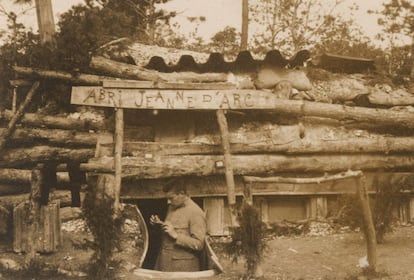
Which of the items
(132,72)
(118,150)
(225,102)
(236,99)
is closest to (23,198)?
(118,150)

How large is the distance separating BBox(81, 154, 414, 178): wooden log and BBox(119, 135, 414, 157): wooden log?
0.14 m

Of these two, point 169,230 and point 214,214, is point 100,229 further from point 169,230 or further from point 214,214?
point 214,214

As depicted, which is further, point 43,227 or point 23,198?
point 23,198

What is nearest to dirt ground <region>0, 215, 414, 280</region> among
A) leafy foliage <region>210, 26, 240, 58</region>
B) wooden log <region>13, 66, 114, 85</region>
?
wooden log <region>13, 66, 114, 85</region>

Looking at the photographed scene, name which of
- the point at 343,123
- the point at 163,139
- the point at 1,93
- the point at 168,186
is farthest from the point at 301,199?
the point at 1,93

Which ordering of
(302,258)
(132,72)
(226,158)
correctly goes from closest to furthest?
(302,258), (226,158), (132,72)

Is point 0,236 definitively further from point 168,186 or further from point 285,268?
point 285,268

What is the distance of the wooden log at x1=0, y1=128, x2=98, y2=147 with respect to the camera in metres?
10.8

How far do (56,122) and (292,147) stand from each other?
5.10 meters

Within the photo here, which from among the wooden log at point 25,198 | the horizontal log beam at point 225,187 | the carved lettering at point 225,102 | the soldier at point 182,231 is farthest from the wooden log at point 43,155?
the soldier at point 182,231

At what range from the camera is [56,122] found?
1109cm

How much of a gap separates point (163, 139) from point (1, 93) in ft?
16.3

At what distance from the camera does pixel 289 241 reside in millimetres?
9945

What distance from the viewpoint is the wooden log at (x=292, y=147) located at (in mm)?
9727
